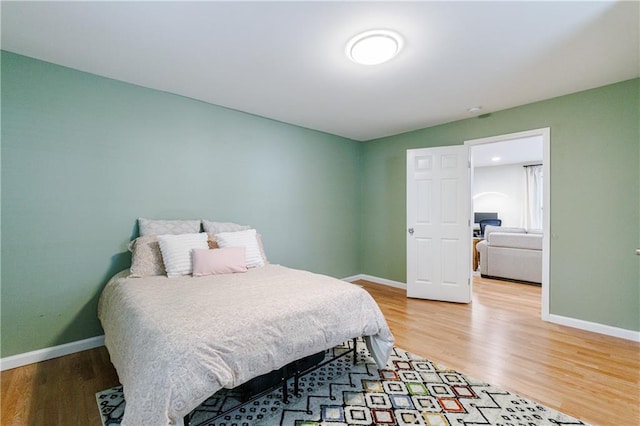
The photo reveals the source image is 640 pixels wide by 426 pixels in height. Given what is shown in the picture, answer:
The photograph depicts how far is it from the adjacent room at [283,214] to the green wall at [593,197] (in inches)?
0.7

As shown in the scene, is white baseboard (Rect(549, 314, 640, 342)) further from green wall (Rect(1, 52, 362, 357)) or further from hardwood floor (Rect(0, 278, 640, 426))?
green wall (Rect(1, 52, 362, 357))

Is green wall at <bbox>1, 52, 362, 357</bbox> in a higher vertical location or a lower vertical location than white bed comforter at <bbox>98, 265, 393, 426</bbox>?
higher

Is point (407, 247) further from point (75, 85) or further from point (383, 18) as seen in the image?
point (75, 85)

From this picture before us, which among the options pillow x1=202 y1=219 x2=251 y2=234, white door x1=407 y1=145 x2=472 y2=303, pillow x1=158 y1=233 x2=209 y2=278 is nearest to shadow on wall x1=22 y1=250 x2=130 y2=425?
pillow x1=158 y1=233 x2=209 y2=278

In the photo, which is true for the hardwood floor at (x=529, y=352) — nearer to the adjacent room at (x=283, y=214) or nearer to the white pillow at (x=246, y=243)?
the adjacent room at (x=283, y=214)

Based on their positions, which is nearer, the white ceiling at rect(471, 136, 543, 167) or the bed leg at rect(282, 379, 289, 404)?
the bed leg at rect(282, 379, 289, 404)

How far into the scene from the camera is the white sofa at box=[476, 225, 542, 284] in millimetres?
4641

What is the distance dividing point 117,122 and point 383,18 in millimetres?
2417

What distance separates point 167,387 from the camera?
1185mm

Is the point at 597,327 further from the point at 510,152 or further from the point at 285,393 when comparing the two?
the point at 510,152

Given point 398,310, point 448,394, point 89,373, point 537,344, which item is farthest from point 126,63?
point 537,344

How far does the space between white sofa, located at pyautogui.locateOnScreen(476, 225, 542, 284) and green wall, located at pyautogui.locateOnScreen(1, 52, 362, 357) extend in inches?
157

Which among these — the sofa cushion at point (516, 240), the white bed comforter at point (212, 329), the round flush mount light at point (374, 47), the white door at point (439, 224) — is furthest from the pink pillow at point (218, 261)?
the sofa cushion at point (516, 240)

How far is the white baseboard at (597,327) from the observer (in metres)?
2.67
